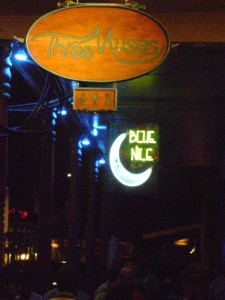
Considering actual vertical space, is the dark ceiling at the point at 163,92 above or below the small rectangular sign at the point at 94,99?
above

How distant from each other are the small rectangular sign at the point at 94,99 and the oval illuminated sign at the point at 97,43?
0.81 ft

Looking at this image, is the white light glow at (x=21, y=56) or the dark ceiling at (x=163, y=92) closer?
the dark ceiling at (x=163, y=92)

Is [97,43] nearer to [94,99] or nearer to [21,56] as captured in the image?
[94,99]

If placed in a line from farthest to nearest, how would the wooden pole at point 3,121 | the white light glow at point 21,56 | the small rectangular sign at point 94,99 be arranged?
the white light glow at point 21,56
the wooden pole at point 3,121
the small rectangular sign at point 94,99

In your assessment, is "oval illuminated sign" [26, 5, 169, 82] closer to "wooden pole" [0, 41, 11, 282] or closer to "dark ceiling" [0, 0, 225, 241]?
"dark ceiling" [0, 0, 225, 241]

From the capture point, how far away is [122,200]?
86.9 ft

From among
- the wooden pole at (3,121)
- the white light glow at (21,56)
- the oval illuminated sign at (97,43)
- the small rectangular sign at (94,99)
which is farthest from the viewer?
the white light glow at (21,56)

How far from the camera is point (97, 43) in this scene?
5867 millimetres

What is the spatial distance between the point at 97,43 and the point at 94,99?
632 mm

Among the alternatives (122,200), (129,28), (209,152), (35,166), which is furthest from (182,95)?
(122,200)

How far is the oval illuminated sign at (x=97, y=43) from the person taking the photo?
18.8ft

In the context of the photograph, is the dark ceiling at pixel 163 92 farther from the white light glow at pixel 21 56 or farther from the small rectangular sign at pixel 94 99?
the small rectangular sign at pixel 94 99

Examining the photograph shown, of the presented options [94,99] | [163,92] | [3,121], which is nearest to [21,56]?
[3,121]

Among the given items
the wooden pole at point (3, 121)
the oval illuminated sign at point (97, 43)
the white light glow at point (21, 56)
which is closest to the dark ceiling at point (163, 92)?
the white light glow at point (21, 56)
